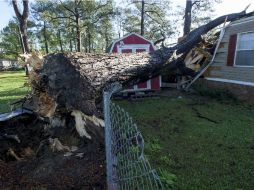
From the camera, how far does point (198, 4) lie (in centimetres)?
1788

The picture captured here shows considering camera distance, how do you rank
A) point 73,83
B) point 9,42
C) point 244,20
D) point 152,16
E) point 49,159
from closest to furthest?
point 49,159 < point 73,83 < point 244,20 < point 152,16 < point 9,42

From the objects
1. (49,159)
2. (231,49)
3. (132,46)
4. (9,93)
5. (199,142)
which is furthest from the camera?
(9,93)

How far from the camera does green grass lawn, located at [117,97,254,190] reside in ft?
11.4

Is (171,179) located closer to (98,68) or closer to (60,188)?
(60,188)

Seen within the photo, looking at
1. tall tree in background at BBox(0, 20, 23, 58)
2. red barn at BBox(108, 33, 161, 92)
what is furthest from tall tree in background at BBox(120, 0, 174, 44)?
tall tree in background at BBox(0, 20, 23, 58)

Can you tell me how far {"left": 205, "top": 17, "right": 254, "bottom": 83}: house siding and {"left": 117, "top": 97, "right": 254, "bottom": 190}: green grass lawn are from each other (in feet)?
4.34

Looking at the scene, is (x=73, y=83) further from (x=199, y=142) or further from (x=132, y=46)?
(x=132, y=46)

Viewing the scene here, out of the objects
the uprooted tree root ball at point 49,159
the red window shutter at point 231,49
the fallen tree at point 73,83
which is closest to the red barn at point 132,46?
the red window shutter at point 231,49

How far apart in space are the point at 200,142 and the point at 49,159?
9.72 ft

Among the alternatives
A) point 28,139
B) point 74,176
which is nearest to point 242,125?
point 74,176

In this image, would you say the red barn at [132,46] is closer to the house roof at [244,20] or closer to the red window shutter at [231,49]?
the red window shutter at [231,49]

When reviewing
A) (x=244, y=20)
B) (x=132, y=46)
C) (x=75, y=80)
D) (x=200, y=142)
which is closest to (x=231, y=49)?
(x=244, y=20)

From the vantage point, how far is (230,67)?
9.48m

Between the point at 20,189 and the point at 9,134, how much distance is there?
1752 millimetres
